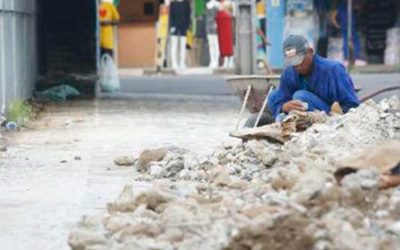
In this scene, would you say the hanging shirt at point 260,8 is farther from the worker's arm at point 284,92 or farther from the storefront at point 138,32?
the worker's arm at point 284,92

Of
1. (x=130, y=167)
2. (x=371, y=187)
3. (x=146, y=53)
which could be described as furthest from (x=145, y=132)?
(x=146, y=53)

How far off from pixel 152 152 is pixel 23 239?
3.15 meters

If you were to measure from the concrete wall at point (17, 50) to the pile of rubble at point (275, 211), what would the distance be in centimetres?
752

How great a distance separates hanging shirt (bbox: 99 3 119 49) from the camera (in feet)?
77.6

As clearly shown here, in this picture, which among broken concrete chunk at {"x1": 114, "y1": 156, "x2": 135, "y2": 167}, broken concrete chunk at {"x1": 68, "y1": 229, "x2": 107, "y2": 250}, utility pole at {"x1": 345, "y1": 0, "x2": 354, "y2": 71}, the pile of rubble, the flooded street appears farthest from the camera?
utility pole at {"x1": 345, "y1": 0, "x2": 354, "y2": 71}

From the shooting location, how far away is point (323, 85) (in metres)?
10.5

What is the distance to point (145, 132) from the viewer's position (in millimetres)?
14492

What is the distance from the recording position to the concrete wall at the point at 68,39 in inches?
883

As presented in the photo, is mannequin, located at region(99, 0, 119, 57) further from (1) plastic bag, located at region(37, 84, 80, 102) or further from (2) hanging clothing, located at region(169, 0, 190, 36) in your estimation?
(2) hanging clothing, located at region(169, 0, 190, 36)

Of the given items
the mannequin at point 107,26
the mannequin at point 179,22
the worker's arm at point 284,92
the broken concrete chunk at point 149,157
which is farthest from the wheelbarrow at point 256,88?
the mannequin at point 179,22

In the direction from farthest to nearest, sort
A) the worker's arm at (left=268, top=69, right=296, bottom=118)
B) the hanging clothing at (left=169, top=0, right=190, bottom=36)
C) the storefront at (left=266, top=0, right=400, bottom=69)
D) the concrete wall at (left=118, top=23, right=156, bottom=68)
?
the concrete wall at (left=118, top=23, right=156, bottom=68)
the hanging clothing at (left=169, top=0, right=190, bottom=36)
the storefront at (left=266, top=0, right=400, bottom=69)
the worker's arm at (left=268, top=69, right=296, bottom=118)

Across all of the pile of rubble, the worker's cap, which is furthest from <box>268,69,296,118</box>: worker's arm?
the pile of rubble

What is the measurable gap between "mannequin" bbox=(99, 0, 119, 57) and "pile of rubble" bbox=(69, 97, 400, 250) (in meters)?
15.0

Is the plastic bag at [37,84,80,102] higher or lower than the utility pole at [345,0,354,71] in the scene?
lower
